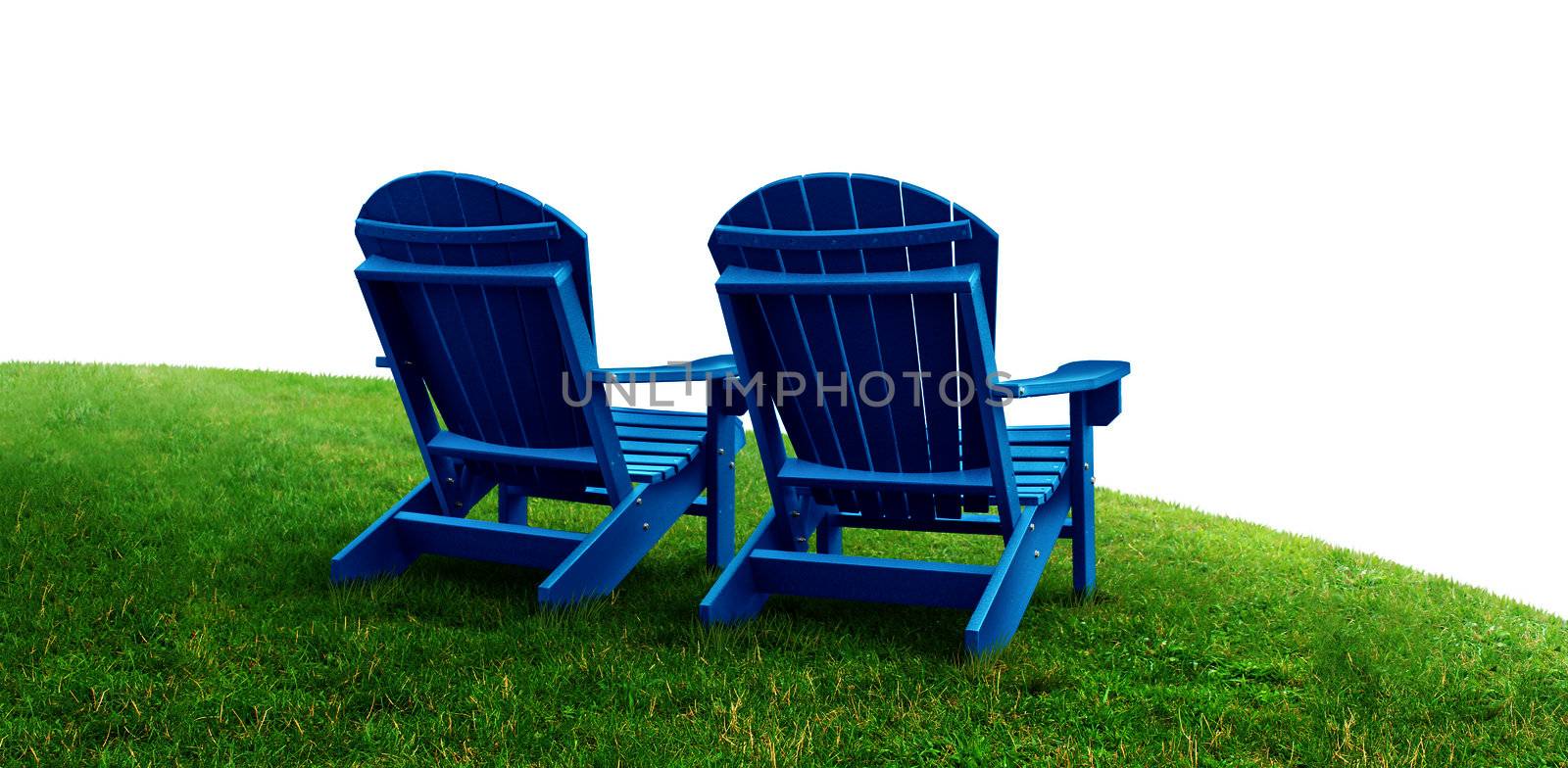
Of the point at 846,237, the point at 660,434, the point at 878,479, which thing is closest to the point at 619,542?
the point at 660,434

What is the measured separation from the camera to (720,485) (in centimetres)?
458

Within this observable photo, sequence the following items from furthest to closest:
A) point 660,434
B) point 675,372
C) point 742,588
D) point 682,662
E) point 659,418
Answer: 1. point 659,418
2. point 660,434
3. point 675,372
4. point 742,588
5. point 682,662

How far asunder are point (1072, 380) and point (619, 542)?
4.82 feet

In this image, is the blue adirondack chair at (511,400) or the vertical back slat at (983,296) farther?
the blue adirondack chair at (511,400)

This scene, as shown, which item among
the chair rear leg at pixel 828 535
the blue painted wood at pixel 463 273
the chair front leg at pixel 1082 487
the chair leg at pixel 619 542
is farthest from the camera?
the chair rear leg at pixel 828 535

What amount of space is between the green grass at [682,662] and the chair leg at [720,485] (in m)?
0.11

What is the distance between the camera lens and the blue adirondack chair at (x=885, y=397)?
3561 millimetres

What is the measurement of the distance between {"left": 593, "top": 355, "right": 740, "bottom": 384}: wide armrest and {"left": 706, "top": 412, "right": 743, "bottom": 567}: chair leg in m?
0.22

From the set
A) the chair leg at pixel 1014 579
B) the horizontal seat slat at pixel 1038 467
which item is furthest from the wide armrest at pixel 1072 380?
the chair leg at pixel 1014 579

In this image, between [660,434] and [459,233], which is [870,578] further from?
[459,233]

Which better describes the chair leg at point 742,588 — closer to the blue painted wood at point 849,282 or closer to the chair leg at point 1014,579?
the chair leg at point 1014,579

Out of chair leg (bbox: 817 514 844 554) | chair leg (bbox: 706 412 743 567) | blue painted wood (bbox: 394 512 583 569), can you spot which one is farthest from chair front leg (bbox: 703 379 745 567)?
blue painted wood (bbox: 394 512 583 569)

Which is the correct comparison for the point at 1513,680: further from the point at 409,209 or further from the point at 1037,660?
the point at 409,209

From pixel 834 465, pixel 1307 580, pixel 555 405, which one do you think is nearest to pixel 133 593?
pixel 555 405
